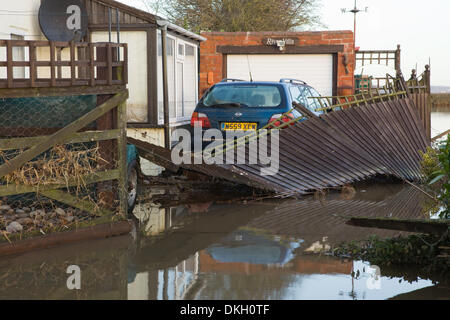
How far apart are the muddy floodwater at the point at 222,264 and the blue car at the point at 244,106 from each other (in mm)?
2222

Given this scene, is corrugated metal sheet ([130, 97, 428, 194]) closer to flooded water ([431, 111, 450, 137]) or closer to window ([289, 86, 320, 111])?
window ([289, 86, 320, 111])

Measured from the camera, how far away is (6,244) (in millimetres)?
6562

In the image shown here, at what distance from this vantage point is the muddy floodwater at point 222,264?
5.16 meters

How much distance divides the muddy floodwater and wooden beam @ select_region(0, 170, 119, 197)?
2.36 feet

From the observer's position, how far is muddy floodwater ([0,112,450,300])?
16.9 feet

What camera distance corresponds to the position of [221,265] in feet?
19.6

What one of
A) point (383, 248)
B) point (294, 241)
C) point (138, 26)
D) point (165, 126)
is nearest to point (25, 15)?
point (138, 26)

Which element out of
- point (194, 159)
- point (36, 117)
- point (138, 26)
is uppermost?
point (138, 26)

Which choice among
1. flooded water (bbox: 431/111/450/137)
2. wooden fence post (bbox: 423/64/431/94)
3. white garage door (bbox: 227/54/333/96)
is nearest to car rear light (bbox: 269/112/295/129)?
wooden fence post (bbox: 423/64/431/94)

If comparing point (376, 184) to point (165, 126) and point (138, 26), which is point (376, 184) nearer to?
point (165, 126)

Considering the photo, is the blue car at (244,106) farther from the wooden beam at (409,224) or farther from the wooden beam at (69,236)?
the wooden beam at (409,224)
